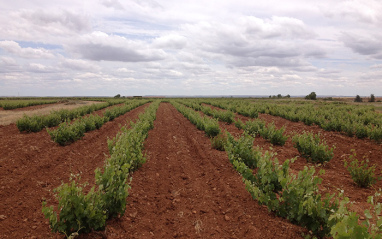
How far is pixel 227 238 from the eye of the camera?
4.06m

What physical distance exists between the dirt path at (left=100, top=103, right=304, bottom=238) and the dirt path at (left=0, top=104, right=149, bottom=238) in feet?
4.68

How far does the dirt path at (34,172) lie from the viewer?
4.43 metres

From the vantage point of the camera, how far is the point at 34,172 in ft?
23.5

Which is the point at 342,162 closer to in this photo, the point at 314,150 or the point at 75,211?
the point at 314,150

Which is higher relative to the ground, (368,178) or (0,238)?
(368,178)

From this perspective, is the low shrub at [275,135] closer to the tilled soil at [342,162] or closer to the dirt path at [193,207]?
the tilled soil at [342,162]

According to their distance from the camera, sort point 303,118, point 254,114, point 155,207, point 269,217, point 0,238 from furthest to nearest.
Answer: point 254,114
point 303,118
point 155,207
point 269,217
point 0,238

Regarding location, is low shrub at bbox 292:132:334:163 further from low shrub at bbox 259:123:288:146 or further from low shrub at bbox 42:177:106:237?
low shrub at bbox 42:177:106:237

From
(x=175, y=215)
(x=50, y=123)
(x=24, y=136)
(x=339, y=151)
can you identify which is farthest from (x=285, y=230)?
(x=50, y=123)

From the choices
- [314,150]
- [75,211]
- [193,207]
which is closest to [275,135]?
[314,150]

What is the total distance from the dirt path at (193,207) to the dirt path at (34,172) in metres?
1.43

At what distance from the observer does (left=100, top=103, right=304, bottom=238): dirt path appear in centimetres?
422

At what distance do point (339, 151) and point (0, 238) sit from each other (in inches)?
459

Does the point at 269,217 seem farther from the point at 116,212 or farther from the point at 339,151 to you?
the point at 339,151
